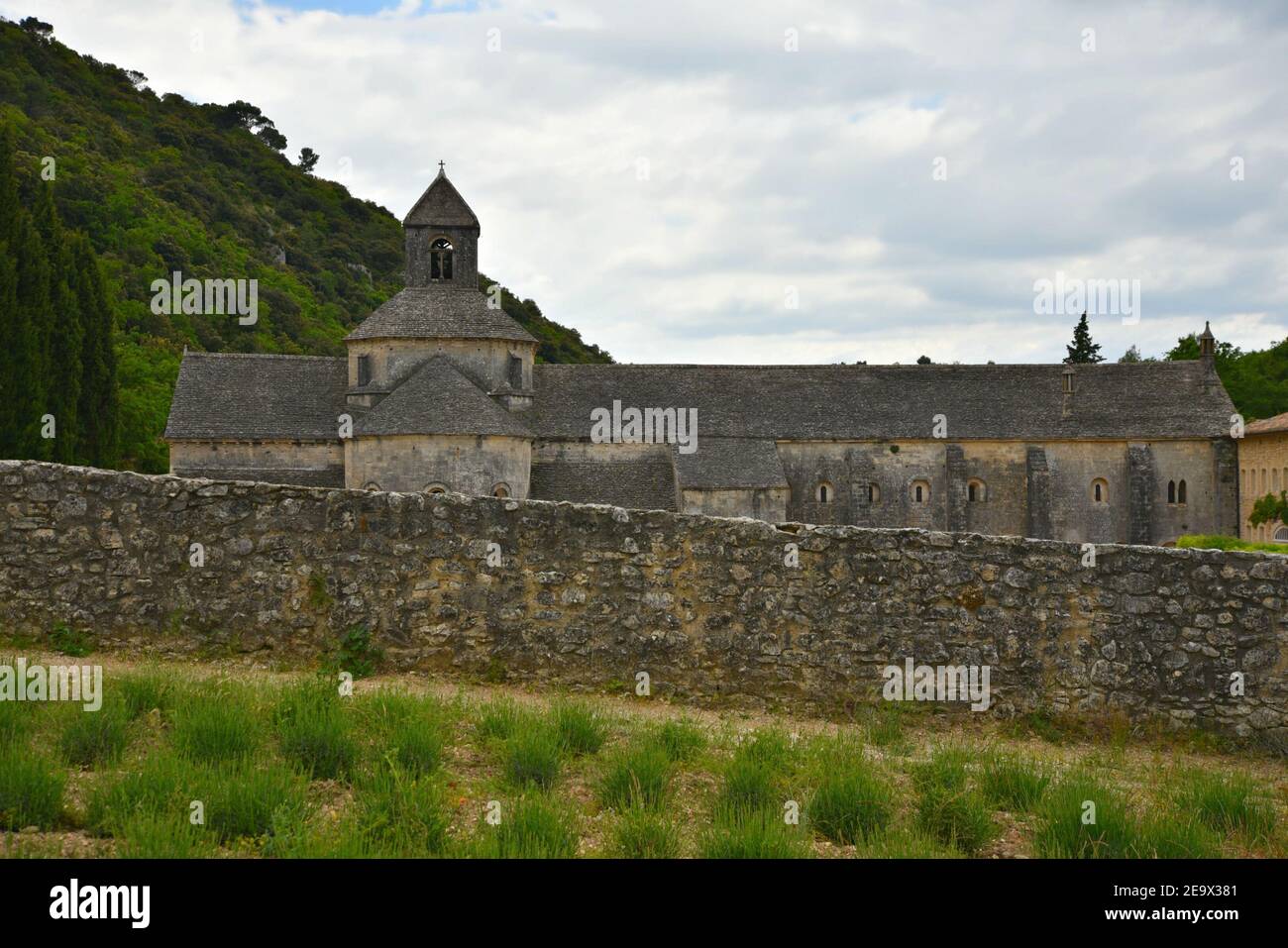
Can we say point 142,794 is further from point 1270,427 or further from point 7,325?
point 1270,427

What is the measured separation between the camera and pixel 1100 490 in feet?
140

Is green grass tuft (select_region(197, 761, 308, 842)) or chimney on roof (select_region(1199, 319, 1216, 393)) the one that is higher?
chimney on roof (select_region(1199, 319, 1216, 393))

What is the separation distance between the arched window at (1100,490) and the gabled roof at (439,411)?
21.3m

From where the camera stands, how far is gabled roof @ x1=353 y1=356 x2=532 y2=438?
34094mm

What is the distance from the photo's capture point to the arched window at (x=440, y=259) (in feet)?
138

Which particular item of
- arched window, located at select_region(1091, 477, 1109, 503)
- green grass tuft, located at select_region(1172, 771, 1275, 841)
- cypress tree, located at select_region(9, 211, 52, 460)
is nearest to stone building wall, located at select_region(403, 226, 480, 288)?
cypress tree, located at select_region(9, 211, 52, 460)

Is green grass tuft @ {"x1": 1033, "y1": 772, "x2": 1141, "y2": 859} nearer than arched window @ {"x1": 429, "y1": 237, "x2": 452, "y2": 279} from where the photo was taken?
Yes

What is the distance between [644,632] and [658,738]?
200 cm

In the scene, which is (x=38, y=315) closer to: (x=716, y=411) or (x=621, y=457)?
(x=621, y=457)

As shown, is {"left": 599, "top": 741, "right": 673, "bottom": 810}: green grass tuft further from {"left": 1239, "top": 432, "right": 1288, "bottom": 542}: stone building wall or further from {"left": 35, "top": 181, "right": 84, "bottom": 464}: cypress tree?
{"left": 1239, "top": 432, "right": 1288, "bottom": 542}: stone building wall

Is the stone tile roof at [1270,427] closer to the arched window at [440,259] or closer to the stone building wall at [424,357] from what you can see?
the stone building wall at [424,357]

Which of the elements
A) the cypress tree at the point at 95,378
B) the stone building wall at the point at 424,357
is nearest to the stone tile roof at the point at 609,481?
the stone building wall at the point at 424,357

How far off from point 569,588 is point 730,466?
1130 inches

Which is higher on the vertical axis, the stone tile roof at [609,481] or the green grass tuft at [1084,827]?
the stone tile roof at [609,481]
